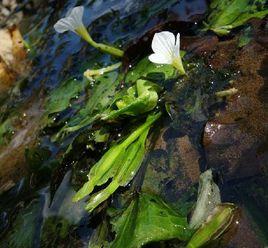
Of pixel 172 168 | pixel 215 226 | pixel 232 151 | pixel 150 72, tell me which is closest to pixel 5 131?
pixel 150 72

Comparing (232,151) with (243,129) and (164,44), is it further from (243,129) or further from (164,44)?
(164,44)

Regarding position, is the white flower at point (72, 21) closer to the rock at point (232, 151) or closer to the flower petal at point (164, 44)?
the flower petal at point (164, 44)

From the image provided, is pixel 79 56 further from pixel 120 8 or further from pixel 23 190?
pixel 23 190

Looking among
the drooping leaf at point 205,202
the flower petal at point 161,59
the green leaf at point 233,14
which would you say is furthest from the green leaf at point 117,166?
the green leaf at point 233,14

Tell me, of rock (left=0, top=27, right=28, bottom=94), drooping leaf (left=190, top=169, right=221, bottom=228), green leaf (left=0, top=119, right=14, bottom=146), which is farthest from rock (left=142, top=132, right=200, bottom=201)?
rock (left=0, top=27, right=28, bottom=94)

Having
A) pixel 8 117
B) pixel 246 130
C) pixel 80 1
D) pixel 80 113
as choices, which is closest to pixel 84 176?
pixel 80 113

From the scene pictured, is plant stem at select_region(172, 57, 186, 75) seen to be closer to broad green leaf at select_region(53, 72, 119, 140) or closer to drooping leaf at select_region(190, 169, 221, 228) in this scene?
broad green leaf at select_region(53, 72, 119, 140)
